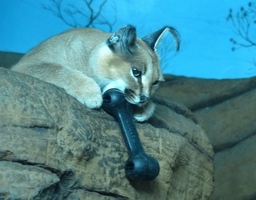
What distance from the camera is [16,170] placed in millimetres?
2938

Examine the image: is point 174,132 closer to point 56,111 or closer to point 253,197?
point 56,111

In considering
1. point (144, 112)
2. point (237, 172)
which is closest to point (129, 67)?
point (144, 112)

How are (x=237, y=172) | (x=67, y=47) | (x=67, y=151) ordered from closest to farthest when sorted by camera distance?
→ (x=67, y=151)
(x=67, y=47)
(x=237, y=172)

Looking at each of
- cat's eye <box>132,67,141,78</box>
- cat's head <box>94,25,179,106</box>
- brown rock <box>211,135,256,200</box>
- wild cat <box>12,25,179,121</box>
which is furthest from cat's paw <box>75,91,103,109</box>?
brown rock <box>211,135,256,200</box>

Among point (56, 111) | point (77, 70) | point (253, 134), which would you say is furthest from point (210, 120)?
point (56, 111)

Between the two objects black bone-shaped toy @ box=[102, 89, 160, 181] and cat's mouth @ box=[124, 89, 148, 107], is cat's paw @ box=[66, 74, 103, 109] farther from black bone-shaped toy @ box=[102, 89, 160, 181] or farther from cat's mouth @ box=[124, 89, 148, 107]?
cat's mouth @ box=[124, 89, 148, 107]

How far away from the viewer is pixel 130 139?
355 cm

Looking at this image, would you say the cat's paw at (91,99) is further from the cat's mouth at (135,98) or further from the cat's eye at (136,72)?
the cat's eye at (136,72)

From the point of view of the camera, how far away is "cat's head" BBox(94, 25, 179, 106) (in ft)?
12.4

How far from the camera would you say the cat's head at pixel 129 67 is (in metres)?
3.78

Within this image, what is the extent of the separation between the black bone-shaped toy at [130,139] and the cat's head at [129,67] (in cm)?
9

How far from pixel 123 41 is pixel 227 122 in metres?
2.90

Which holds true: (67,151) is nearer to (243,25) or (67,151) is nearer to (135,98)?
(135,98)

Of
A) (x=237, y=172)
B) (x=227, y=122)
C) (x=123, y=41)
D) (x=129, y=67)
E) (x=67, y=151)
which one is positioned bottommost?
(x=237, y=172)
